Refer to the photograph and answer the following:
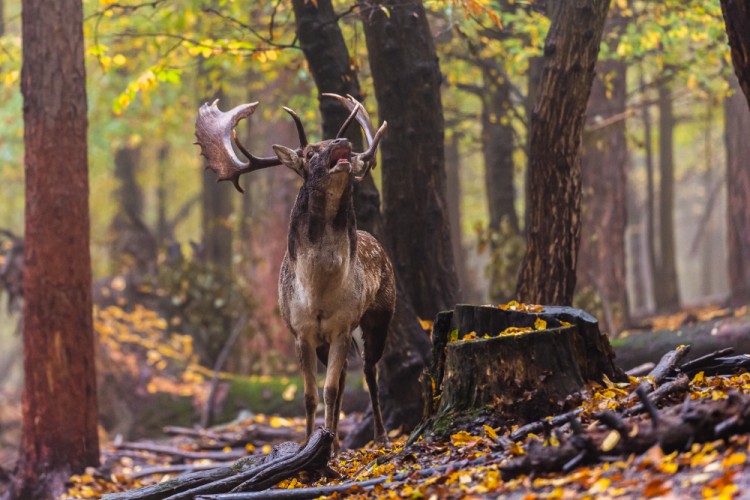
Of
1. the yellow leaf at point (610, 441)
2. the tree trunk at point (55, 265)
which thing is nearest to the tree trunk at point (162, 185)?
the tree trunk at point (55, 265)

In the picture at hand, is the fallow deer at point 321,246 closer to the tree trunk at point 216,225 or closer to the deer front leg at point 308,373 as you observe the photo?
the deer front leg at point 308,373

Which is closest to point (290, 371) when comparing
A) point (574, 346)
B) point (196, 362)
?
point (196, 362)

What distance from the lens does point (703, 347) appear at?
40.8 ft

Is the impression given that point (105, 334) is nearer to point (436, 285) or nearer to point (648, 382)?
point (436, 285)

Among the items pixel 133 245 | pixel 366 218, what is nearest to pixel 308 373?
pixel 366 218

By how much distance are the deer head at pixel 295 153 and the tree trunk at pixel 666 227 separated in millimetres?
15209

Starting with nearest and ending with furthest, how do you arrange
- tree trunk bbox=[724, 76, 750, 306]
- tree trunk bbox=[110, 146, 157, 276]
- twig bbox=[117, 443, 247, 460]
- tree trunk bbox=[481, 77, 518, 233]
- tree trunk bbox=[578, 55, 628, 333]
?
1. twig bbox=[117, 443, 247, 460]
2. tree trunk bbox=[481, 77, 518, 233]
3. tree trunk bbox=[724, 76, 750, 306]
4. tree trunk bbox=[578, 55, 628, 333]
5. tree trunk bbox=[110, 146, 157, 276]

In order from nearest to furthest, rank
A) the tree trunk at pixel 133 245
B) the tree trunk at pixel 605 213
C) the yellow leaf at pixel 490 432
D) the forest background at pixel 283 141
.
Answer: the yellow leaf at pixel 490 432
the forest background at pixel 283 141
the tree trunk at pixel 605 213
the tree trunk at pixel 133 245

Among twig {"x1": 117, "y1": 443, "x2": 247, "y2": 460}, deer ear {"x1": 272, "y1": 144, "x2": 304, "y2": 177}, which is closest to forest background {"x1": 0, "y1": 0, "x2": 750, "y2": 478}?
twig {"x1": 117, "y1": 443, "x2": 247, "y2": 460}

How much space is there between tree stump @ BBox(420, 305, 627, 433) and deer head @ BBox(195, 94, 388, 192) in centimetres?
142

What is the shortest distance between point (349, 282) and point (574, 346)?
77.3 inches

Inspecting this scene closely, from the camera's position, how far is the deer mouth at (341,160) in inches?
302

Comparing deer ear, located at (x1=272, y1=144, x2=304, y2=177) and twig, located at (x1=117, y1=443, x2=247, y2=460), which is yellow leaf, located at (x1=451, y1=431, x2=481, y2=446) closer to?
deer ear, located at (x1=272, y1=144, x2=304, y2=177)

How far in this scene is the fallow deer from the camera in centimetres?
783
